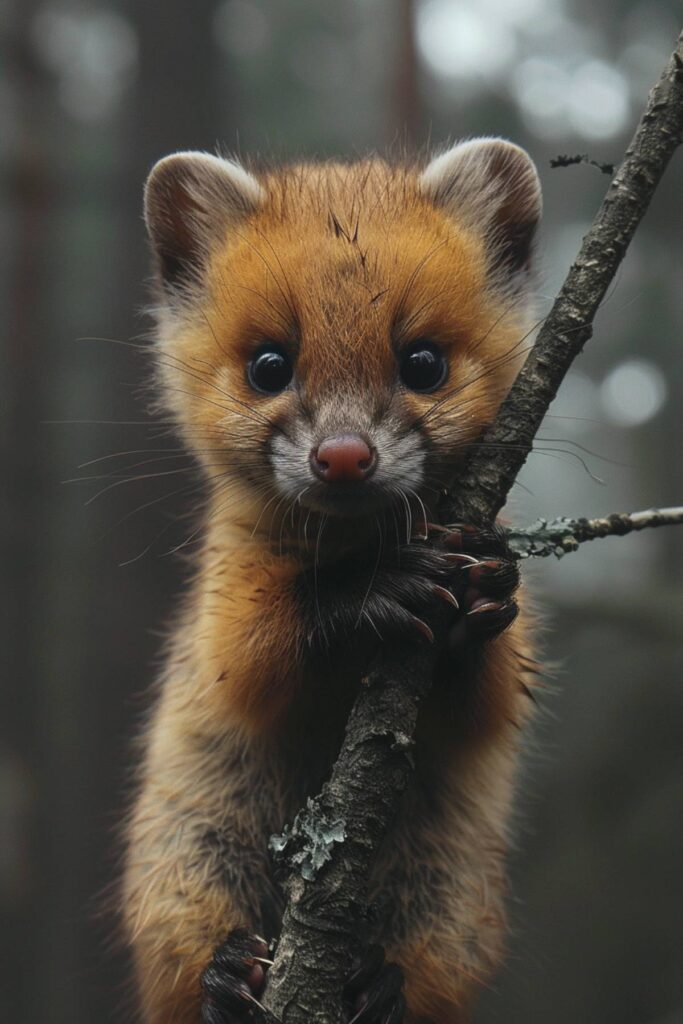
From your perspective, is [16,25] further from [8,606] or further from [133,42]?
[8,606]

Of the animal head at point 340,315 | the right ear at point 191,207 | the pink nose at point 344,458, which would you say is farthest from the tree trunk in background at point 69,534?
the pink nose at point 344,458

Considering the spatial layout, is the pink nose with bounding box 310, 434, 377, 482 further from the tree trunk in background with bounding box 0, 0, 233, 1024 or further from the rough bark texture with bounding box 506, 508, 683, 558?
the tree trunk in background with bounding box 0, 0, 233, 1024

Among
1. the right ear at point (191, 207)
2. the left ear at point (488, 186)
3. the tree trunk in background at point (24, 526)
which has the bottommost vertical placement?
the tree trunk in background at point (24, 526)

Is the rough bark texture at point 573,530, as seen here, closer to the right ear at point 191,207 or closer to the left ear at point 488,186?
the left ear at point 488,186

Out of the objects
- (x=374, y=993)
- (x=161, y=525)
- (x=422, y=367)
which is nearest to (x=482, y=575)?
(x=422, y=367)

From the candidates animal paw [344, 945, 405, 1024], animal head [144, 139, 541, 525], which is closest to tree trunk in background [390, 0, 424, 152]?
animal head [144, 139, 541, 525]

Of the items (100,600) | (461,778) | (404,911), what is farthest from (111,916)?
(100,600)
